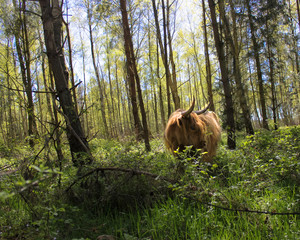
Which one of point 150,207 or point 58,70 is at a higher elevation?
point 58,70

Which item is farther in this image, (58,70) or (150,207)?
(58,70)

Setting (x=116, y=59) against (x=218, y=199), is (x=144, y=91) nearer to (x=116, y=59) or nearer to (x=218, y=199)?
(x=116, y=59)

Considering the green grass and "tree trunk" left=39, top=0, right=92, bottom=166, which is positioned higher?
"tree trunk" left=39, top=0, right=92, bottom=166

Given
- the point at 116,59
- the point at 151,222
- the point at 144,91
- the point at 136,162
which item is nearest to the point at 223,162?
the point at 136,162

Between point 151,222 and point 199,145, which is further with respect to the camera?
point 199,145

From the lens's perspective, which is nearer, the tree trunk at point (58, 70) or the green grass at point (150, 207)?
the green grass at point (150, 207)

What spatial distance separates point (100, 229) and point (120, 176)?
78 centimetres

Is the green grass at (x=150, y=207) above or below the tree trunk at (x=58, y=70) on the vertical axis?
below

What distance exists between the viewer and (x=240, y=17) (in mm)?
12242

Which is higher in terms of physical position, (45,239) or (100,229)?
(45,239)

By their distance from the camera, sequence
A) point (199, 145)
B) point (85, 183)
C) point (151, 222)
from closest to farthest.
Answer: point (151, 222), point (85, 183), point (199, 145)

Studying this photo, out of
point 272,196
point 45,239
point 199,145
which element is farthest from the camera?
point 199,145

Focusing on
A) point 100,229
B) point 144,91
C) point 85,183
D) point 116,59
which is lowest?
point 100,229

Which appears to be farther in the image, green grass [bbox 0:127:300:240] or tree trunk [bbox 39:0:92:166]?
tree trunk [bbox 39:0:92:166]
